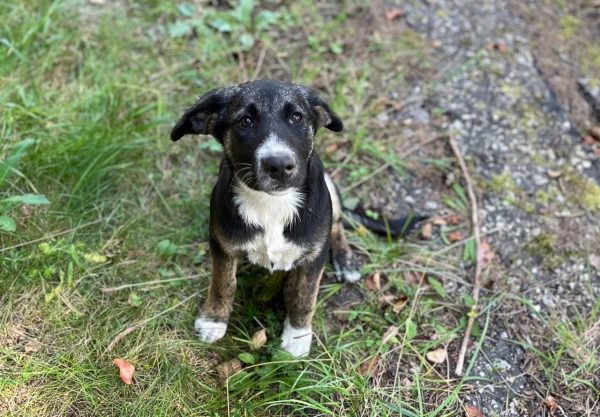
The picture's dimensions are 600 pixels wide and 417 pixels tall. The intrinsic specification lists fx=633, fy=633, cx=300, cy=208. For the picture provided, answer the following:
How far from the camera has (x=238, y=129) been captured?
3209 millimetres

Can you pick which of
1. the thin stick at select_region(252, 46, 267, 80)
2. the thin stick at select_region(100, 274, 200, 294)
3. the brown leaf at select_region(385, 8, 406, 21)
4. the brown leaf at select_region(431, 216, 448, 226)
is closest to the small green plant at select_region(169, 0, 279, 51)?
the thin stick at select_region(252, 46, 267, 80)

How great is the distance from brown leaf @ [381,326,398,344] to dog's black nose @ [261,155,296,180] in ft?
4.59

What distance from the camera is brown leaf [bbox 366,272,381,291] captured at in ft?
13.9

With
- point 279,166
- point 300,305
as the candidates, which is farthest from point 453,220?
point 279,166

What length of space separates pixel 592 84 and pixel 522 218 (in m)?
1.74

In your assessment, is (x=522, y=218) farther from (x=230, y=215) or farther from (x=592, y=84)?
(x=230, y=215)

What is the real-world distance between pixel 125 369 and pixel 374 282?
5.56 feet

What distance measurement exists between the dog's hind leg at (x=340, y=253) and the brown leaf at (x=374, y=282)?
0.09m

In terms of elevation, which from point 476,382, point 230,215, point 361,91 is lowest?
point 476,382

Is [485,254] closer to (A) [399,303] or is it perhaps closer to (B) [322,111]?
(A) [399,303]

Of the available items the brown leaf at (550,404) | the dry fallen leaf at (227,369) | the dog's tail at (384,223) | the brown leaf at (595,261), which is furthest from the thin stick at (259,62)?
the brown leaf at (550,404)

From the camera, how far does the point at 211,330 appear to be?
3816mm

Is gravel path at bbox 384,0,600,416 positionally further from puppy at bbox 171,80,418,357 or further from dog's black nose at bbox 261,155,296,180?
dog's black nose at bbox 261,155,296,180

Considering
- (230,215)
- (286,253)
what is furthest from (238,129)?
(286,253)
